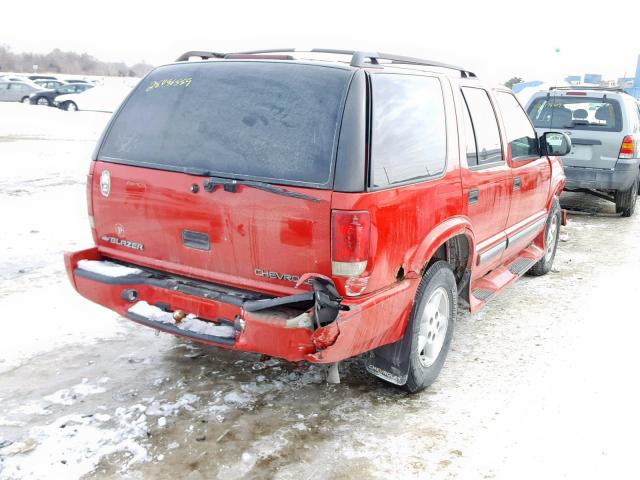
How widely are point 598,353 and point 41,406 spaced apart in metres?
3.74

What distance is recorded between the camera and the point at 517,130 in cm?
526

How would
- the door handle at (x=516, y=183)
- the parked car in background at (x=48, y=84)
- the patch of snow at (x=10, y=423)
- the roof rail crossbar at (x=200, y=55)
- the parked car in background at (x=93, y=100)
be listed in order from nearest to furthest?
the patch of snow at (x=10, y=423)
the roof rail crossbar at (x=200, y=55)
the door handle at (x=516, y=183)
the parked car in background at (x=93, y=100)
the parked car in background at (x=48, y=84)

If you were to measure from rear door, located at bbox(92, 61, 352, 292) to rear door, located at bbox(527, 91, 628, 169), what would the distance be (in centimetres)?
681

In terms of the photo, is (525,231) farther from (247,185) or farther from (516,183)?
(247,185)

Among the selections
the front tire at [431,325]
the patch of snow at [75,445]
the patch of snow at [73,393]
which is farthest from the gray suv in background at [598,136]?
the patch of snow at [75,445]

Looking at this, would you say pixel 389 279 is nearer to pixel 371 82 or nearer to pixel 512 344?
pixel 371 82

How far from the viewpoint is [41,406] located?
11.6 feet

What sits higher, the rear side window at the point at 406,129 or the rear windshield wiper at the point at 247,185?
the rear side window at the point at 406,129

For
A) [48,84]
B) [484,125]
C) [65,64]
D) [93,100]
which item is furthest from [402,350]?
[65,64]

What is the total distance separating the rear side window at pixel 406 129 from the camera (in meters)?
3.19

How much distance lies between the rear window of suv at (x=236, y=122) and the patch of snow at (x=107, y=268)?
0.63m

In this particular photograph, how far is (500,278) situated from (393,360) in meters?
1.81

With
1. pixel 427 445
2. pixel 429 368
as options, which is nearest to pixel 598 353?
pixel 429 368

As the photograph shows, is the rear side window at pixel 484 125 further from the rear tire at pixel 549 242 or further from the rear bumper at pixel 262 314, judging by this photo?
the rear tire at pixel 549 242
